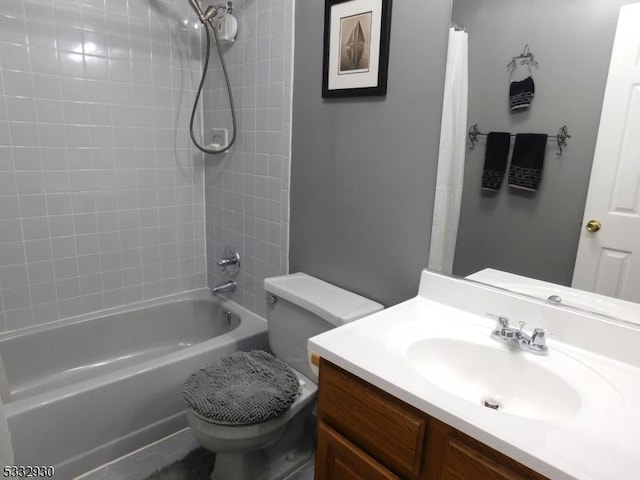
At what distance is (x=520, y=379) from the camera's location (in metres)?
1.03

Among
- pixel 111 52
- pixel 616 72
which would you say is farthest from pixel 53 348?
pixel 616 72

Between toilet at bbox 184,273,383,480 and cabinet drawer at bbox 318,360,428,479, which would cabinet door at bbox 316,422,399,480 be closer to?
cabinet drawer at bbox 318,360,428,479

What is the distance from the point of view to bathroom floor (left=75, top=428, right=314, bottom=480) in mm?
1598

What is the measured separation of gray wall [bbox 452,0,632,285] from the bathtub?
1.22 meters

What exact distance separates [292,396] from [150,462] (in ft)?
2.45

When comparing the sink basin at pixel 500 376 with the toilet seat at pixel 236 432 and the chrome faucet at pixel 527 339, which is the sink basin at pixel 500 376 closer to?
the chrome faucet at pixel 527 339

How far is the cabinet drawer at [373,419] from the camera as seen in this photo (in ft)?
2.84

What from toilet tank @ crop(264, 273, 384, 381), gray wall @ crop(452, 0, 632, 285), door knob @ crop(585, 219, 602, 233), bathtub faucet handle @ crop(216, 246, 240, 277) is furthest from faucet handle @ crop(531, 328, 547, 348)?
bathtub faucet handle @ crop(216, 246, 240, 277)

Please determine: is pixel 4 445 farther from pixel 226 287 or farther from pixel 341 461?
pixel 226 287

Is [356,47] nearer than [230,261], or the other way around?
[356,47]

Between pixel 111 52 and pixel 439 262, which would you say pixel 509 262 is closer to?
pixel 439 262

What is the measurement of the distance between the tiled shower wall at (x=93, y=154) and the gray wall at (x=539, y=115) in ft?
5.21

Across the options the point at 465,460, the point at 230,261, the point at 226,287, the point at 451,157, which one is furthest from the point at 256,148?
the point at 465,460

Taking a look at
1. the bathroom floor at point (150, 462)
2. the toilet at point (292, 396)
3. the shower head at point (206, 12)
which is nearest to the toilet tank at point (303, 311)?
the toilet at point (292, 396)
